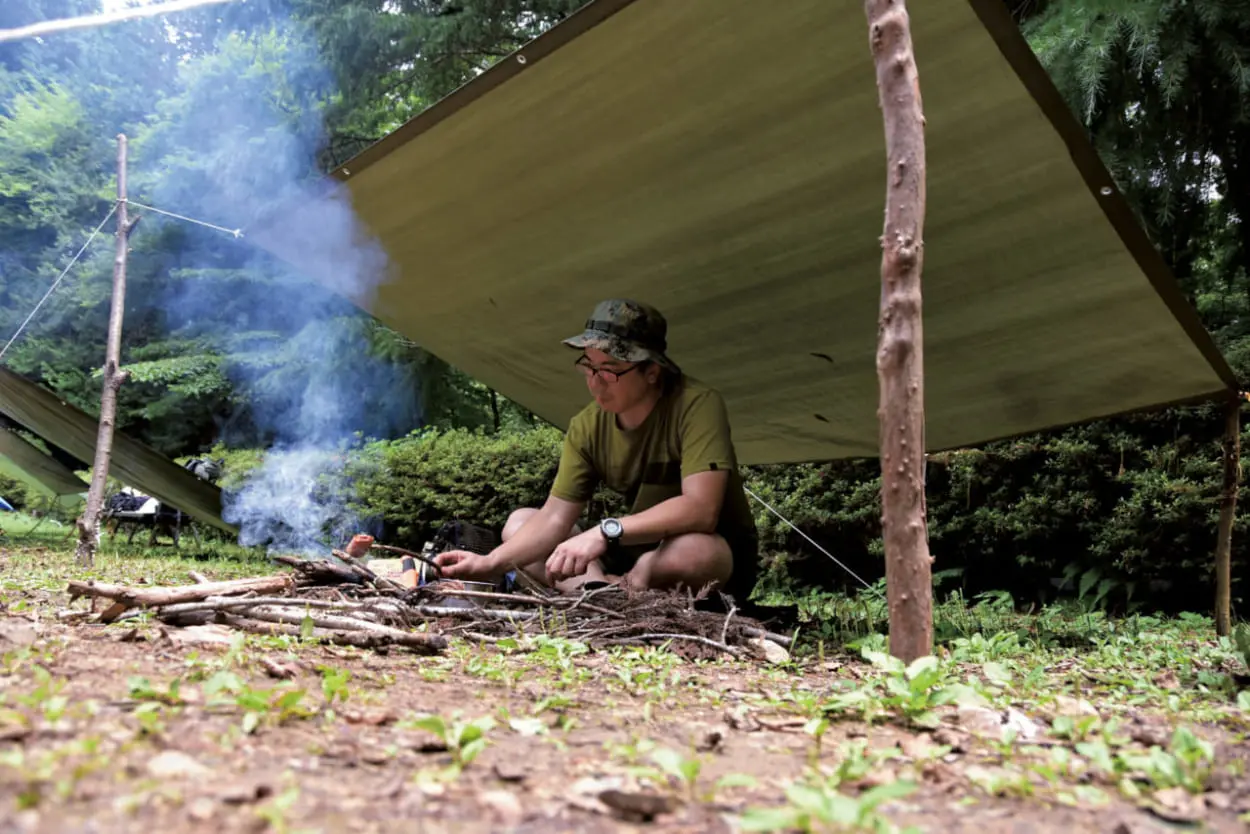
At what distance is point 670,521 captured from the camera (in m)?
2.59

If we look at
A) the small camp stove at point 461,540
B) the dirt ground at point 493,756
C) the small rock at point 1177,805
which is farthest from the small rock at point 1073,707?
the small camp stove at point 461,540

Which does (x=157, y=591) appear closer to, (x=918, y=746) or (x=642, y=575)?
(x=642, y=575)

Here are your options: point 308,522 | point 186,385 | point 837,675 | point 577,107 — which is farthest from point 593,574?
point 186,385

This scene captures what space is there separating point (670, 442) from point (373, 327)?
25.0ft

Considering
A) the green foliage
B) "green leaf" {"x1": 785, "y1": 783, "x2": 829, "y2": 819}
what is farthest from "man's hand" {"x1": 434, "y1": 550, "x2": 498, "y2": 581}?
the green foliage

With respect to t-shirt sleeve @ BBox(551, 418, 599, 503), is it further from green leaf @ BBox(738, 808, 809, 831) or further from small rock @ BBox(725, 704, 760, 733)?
green leaf @ BBox(738, 808, 809, 831)

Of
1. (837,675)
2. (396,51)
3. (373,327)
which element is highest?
(396,51)

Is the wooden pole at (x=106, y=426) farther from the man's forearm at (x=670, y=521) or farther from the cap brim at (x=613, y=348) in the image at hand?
the man's forearm at (x=670, y=521)

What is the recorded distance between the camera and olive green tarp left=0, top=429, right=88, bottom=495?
236 inches

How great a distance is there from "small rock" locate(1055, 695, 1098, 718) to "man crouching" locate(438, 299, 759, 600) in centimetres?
114

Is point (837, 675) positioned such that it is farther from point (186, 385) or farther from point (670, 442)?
point (186, 385)

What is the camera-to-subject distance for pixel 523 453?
21.1ft

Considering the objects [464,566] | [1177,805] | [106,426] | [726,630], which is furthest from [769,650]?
[106,426]

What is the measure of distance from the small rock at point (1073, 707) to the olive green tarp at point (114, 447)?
572cm
